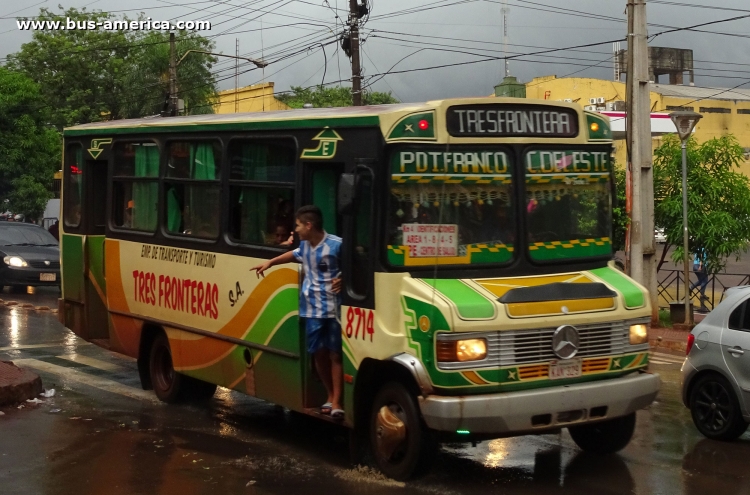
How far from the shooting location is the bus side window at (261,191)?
27.8 feet

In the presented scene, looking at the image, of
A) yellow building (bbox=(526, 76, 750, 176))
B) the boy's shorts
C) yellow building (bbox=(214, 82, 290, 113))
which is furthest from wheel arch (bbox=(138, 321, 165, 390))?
yellow building (bbox=(214, 82, 290, 113))

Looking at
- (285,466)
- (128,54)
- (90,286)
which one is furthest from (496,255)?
(128,54)

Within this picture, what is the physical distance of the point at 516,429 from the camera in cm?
689

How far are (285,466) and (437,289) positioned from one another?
2.01 m

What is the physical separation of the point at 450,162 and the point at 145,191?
181 inches

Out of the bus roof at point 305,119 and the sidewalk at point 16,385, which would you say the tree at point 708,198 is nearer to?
the bus roof at point 305,119

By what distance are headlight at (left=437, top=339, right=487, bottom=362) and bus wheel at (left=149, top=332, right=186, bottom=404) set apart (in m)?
4.52

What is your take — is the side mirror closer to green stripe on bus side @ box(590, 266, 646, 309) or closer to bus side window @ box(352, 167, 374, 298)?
bus side window @ box(352, 167, 374, 298)

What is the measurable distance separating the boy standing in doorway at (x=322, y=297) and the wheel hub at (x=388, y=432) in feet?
1.74

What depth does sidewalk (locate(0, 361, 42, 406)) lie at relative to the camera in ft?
33.4

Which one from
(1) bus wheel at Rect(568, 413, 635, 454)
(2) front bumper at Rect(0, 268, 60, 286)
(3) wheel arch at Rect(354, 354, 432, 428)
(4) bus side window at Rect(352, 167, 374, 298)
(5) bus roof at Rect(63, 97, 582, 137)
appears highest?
(5) bus roof at Rect(63, 97, 582, 137)

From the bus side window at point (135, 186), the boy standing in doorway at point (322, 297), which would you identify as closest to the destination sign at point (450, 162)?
the boy standing in doorway at point (322, 297)

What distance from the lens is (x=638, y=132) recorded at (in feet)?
60.3

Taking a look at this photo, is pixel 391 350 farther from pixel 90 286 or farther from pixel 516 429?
pixel 90 286
